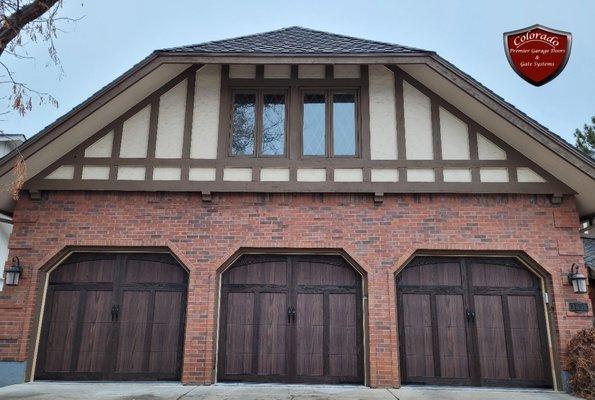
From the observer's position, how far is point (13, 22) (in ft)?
17.2

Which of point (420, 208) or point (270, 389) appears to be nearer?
point (270, 389)

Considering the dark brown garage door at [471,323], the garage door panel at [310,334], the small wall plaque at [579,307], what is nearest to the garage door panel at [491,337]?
the dark brown garage door at [471,323]

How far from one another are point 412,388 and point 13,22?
787 cm

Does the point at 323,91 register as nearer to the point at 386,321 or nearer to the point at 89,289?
the point at 386,321

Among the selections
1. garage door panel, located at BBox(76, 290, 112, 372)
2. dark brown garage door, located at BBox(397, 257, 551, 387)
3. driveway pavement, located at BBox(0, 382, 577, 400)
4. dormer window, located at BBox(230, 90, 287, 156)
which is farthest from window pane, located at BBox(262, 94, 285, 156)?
driveway pavement, located at BBox(0, 382, 577, 400)

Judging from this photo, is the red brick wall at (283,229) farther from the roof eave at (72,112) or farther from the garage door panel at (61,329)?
the roof eave at (72,112)

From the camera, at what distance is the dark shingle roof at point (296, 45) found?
7961 mm

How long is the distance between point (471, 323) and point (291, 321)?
325cm

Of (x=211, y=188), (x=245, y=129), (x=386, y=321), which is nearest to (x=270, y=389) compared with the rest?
(x=386, y=321)

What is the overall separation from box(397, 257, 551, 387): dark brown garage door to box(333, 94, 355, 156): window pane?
2500 mm

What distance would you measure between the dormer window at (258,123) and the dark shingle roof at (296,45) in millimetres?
923

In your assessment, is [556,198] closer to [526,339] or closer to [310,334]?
[526,339]

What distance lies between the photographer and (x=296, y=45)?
27.9 feet

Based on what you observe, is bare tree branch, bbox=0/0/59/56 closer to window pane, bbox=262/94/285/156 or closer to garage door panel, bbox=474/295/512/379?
window pane, bbox=262/94/285/156
